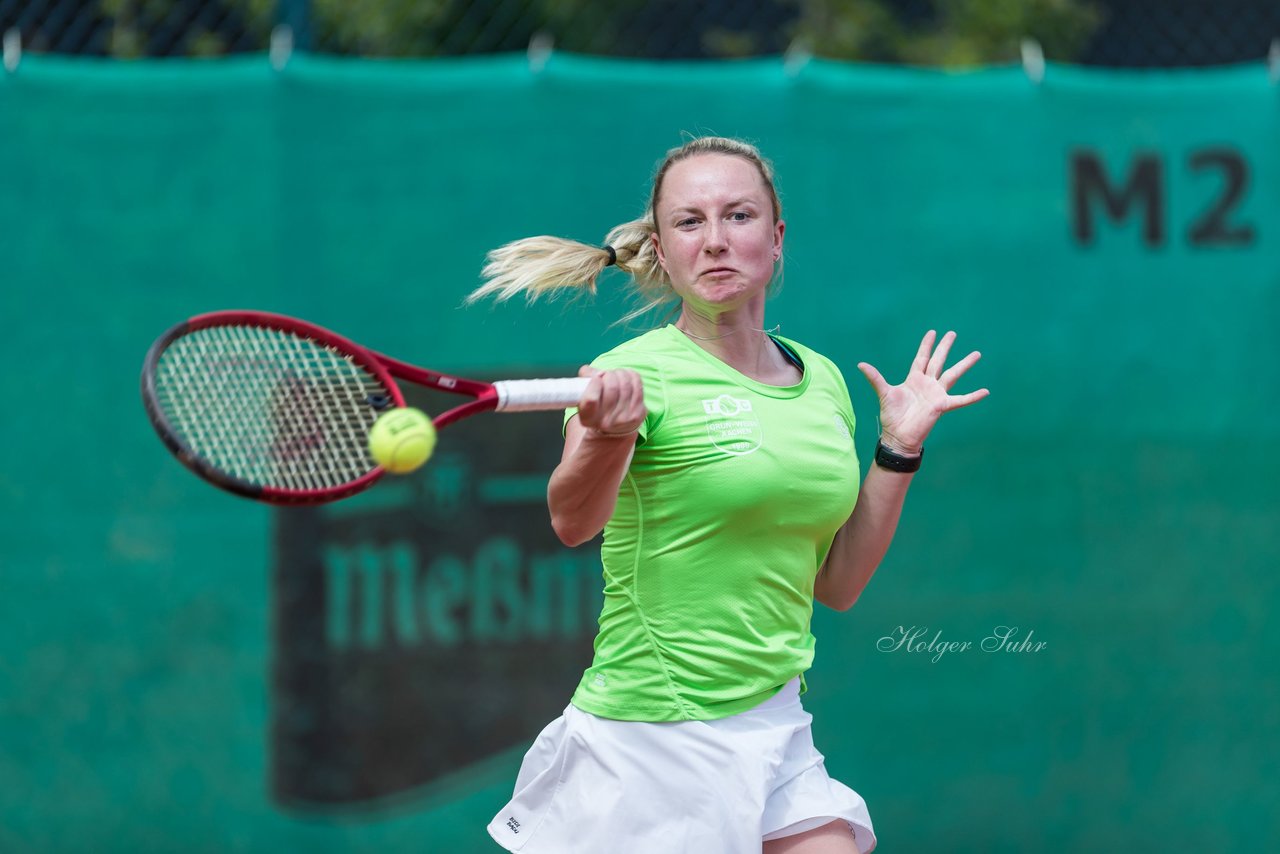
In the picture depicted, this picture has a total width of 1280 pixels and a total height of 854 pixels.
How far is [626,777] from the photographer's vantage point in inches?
98.0

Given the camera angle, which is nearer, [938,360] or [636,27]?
[938,360]

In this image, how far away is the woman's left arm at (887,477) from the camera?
9.14 feet

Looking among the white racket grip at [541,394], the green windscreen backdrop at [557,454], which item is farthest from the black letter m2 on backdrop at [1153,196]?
the white racket grip at [541,394]

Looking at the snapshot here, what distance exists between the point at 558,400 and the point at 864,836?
38.6 inches

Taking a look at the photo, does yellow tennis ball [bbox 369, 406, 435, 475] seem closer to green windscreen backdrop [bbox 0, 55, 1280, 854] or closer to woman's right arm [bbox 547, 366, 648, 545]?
woman's right arm [bbox 547, 366, 648, 545]

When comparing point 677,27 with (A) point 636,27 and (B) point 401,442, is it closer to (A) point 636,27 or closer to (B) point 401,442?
(A) point 636,27

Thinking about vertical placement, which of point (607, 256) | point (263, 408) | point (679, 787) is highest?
point (607, 256)

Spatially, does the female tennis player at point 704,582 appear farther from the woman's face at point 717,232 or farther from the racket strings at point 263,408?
the racket strings at point 263,408

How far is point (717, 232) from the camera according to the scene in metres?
2.62

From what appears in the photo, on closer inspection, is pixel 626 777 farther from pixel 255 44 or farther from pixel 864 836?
pixel 255 44

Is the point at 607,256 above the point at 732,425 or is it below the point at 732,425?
above

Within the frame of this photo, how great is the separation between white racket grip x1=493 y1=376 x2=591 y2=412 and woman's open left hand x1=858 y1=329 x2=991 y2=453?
2.33 ft

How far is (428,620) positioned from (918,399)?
1.87 m

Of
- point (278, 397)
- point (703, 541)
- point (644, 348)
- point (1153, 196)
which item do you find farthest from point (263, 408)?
point (1153, 196)
